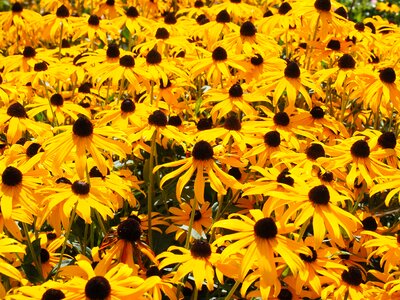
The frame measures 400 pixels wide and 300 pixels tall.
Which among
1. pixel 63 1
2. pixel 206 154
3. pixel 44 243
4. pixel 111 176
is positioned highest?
pixel 206 154

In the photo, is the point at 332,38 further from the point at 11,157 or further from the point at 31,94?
the point at 11,157

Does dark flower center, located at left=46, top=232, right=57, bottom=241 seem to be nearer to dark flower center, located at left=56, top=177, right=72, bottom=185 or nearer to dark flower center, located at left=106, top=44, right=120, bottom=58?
dark flower center, located at left=56, top=177, right=72, bottom=185

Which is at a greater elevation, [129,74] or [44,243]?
[129,74]

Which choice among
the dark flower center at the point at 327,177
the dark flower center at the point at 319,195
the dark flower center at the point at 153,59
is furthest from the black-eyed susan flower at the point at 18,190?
the dark flower center at the point at 153,59

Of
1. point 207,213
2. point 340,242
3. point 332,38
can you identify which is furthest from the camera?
point 332,38

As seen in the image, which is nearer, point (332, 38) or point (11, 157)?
point (11, 157)

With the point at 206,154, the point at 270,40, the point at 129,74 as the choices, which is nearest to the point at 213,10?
the point at 270,40

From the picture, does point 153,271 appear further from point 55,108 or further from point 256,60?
point 256,60

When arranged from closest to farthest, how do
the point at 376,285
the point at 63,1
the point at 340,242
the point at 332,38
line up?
the point at 340,242 < the point at 376,285 < the point at 332,38 < the point at 63,1
